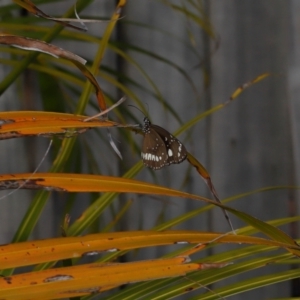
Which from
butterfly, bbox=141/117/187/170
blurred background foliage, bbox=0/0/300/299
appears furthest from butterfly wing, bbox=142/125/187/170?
blurred background foliage, bbox=0/0/300/299

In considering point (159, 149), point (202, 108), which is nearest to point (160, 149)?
point (159, 149)

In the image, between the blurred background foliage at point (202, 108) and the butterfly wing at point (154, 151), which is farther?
the blurred background foliage at point (202, 108)

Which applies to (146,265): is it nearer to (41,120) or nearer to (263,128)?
(41,120)

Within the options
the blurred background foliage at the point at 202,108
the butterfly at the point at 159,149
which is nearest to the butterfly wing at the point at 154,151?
the butterfly at the point at 159,149

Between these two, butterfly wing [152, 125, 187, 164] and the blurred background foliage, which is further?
the blurred background foliage

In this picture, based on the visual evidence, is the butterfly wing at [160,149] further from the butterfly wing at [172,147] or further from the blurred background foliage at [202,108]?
the blurred background foliage at [202,108]

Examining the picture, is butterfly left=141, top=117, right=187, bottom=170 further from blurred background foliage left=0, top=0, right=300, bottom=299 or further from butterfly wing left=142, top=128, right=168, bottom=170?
blurred background foliage left=0, top=0, right=300, bottom=299

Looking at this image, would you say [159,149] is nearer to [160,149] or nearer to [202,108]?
[160,149]
